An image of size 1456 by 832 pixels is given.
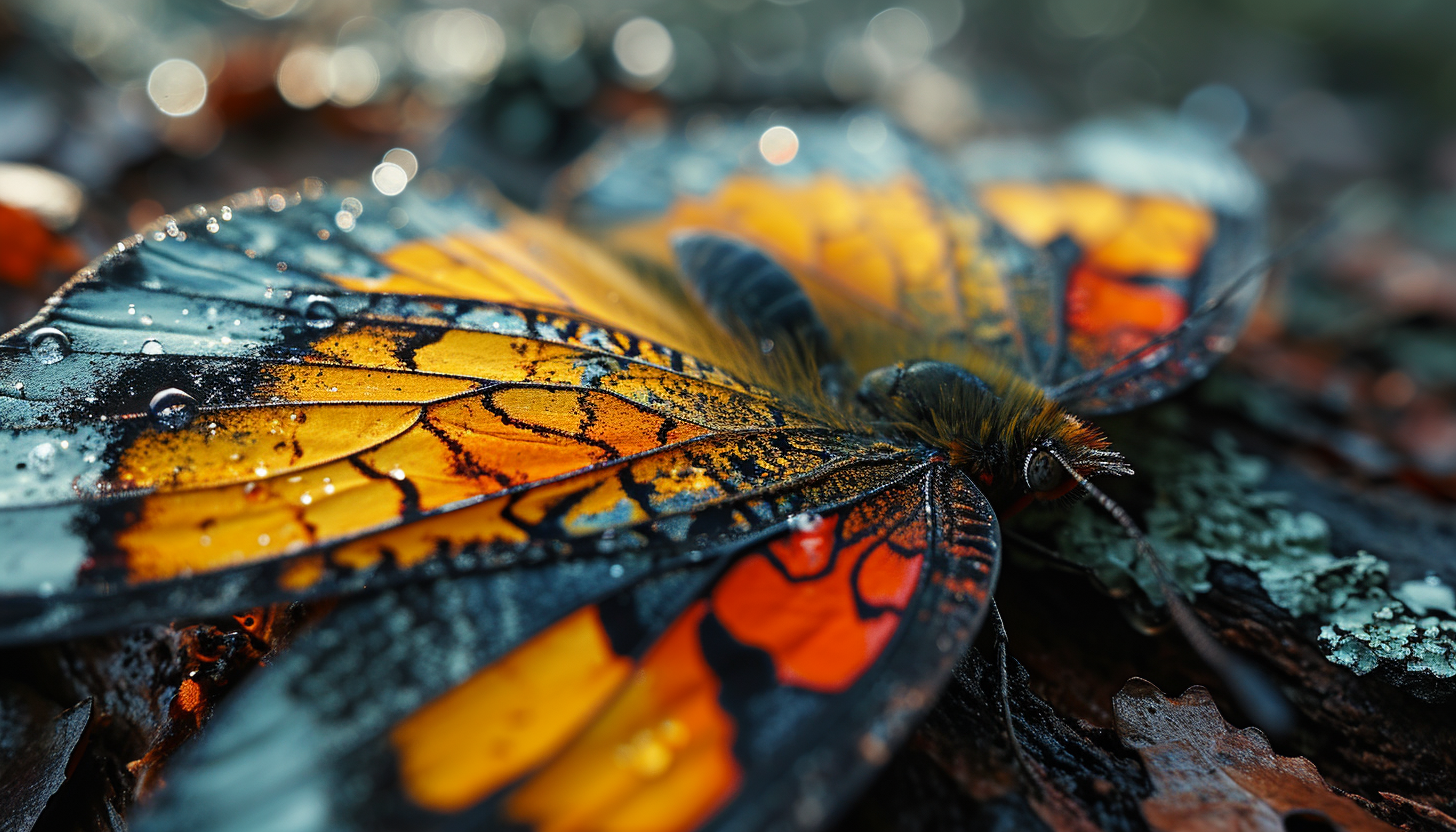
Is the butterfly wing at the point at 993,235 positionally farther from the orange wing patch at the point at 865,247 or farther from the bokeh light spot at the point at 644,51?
the bokeh light spot at the point at 644,51

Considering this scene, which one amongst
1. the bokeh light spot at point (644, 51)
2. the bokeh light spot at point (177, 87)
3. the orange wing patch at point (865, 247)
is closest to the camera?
the orange wing patch at point (865, 247)

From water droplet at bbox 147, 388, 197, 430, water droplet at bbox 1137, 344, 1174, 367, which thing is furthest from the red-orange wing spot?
water droplet at bbox 147, 388, 197, 430

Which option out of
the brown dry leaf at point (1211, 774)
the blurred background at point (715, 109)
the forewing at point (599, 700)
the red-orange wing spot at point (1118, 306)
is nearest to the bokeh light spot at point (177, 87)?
the blurred background at point (715, 109)

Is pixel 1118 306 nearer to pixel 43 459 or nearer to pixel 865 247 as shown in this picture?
pixel 865 247

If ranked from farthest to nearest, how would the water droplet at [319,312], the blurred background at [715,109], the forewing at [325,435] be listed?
the blurred background at [715,109] < the water droplet at [319,312] < the forewing at [325,435]

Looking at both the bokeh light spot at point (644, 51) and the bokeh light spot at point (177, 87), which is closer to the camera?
the bokeh light spot at point (177, 87)

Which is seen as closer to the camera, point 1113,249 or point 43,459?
point 43,459

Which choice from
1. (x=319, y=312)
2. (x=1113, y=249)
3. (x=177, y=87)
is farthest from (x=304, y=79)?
(x=1113, y=249)
